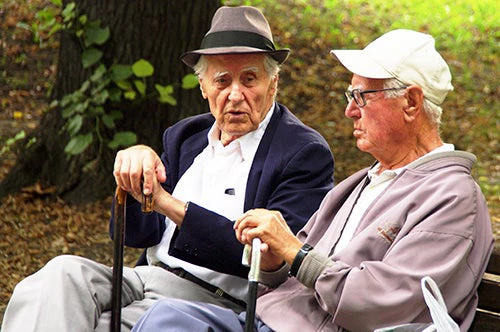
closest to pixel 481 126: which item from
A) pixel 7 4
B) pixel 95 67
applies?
pixel 95 67

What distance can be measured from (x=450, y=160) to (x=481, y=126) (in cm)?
641

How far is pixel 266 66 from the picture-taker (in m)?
3.92

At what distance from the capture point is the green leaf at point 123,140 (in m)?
6.66

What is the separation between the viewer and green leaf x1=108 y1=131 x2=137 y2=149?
21.9 feet

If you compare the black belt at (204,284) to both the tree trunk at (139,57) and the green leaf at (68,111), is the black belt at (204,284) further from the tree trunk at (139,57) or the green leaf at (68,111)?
the green leaf at (68,111)

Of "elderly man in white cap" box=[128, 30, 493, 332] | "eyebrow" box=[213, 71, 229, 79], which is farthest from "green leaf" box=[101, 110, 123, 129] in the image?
"elderly man in white cap" box=[128, 30, 493, 332]

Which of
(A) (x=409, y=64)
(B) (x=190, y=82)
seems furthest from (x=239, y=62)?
(B) (x=190, y=82)

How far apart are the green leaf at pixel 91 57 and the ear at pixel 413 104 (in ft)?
12.7

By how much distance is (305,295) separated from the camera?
3.29 metres

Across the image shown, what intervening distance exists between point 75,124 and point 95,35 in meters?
0.64

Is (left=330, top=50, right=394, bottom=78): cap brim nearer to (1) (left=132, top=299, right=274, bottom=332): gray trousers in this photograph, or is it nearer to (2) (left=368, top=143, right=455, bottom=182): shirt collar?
(2) (left=368, top=143, right=455, bottom=182): shirt collar

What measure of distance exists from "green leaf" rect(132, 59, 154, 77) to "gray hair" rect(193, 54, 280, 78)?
2545 mm

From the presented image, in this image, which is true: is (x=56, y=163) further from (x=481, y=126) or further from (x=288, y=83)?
(x=481, y=126)

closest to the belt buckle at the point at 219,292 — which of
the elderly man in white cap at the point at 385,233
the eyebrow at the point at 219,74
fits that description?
the elderly man in white cap at the point at 385,233
